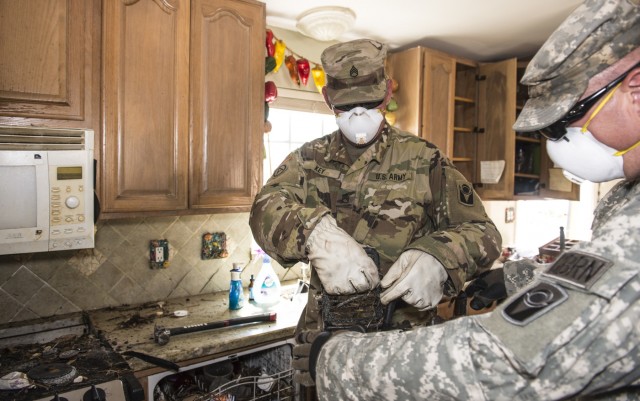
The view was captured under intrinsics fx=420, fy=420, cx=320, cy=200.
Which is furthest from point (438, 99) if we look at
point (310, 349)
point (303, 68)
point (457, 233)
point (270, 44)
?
point (310, 349)

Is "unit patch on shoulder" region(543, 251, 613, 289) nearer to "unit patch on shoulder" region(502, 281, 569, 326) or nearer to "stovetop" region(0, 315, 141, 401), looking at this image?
"unit patch on shoulder" region(502, 281, 569, 326)

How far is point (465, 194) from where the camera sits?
1250mm

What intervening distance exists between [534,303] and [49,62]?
1672mm

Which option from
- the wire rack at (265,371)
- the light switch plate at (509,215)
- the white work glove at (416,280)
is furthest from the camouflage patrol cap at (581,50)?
the light switch plate at (509,215)

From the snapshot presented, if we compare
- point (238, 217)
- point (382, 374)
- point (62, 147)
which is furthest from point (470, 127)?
point (382, 374)

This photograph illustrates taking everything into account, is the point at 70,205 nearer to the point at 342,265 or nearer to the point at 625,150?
the point at 342,265

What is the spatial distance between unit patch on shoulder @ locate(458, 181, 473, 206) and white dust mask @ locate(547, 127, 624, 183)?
48cm

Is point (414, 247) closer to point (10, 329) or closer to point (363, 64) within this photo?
point (363, 64)

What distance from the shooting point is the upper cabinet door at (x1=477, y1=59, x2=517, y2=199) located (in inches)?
110

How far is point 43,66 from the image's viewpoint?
4.83ft

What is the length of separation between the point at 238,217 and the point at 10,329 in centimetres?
110

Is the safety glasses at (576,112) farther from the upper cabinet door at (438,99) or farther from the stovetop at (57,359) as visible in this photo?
the upper cabinet door at (438,99)

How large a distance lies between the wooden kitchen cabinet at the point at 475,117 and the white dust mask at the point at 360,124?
143cm

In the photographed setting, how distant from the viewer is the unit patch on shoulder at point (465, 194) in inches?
48.7
